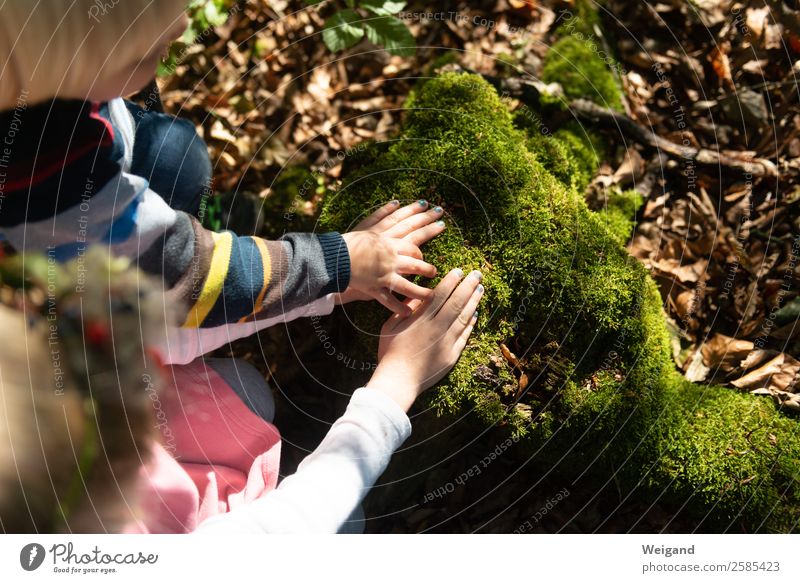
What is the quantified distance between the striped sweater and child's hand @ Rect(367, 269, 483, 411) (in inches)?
9.0

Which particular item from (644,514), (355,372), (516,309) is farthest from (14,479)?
(644,514)

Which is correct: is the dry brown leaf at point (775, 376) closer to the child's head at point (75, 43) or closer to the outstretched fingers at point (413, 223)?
the outstretched fingers at point (413, 223)

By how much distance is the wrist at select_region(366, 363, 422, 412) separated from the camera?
5.05 feet

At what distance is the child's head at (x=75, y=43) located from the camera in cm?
106

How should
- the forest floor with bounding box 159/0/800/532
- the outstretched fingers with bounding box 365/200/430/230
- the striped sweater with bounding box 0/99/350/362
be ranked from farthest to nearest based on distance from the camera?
the forest floor with bounding box 159/0/800/532, the outstretched fingers with bounding box 365/200/430/230, the striped sweater with bounding box 0/99/350/362

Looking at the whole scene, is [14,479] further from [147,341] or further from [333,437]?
[333,437]

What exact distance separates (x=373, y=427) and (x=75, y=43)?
42.2 inches

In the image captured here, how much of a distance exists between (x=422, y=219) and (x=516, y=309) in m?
0.37

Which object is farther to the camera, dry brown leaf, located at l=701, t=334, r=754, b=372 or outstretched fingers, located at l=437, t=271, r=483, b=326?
dry brown leaf, located at l=701, t=334, r=754, b=372

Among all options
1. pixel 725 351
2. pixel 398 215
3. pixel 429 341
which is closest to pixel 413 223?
pixel 398 215

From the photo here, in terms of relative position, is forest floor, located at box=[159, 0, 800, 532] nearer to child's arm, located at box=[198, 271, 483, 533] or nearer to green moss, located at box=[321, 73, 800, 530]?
green moss, located at box=[321, 73, 800, 530]

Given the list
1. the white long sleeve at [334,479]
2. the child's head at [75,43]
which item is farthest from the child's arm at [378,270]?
the child's head at [75,43]

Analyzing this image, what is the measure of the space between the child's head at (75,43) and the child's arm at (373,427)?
0.89m

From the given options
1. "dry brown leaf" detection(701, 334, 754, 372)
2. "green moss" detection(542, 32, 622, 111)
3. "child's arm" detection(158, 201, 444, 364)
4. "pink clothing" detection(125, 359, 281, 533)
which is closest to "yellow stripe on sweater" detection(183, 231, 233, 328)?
"child's arm" detection(158, 201, 444, 364)
